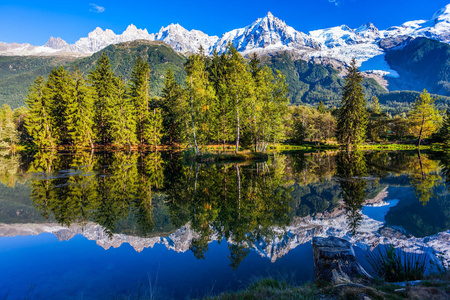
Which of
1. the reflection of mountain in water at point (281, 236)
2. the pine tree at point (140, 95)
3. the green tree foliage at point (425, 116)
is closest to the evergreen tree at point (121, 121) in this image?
the pine tree at point (140, 95)

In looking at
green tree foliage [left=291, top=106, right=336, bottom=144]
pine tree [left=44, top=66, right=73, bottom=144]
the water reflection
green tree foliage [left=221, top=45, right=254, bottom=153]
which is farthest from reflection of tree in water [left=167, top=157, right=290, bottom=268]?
green tree foliage [left=291, top=106, right=336, bottom=144]

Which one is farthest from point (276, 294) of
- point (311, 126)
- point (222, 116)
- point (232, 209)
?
point (311, 126)

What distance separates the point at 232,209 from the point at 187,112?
2533cm

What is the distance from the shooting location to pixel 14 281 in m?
7.09

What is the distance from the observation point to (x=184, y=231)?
10406 mm

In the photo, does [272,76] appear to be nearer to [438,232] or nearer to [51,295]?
[438,232]

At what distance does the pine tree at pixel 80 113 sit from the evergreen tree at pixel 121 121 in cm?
474

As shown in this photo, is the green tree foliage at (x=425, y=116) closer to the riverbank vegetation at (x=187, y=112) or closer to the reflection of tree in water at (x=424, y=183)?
the riverbank vegetation at (x=187, y=112)

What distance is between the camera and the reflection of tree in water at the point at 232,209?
954 centimetres

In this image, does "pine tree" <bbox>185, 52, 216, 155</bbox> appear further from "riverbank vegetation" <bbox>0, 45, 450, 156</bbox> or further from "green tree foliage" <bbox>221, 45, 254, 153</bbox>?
"green tree foliage" <bbox>221, 45, 254, 153</bbox>

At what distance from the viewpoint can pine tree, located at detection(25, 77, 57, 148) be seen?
52781mm

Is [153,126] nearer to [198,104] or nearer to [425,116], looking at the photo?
[198,104]

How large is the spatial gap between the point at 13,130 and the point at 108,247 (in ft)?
242

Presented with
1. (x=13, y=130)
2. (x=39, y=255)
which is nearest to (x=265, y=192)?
(x=39, y=255)
